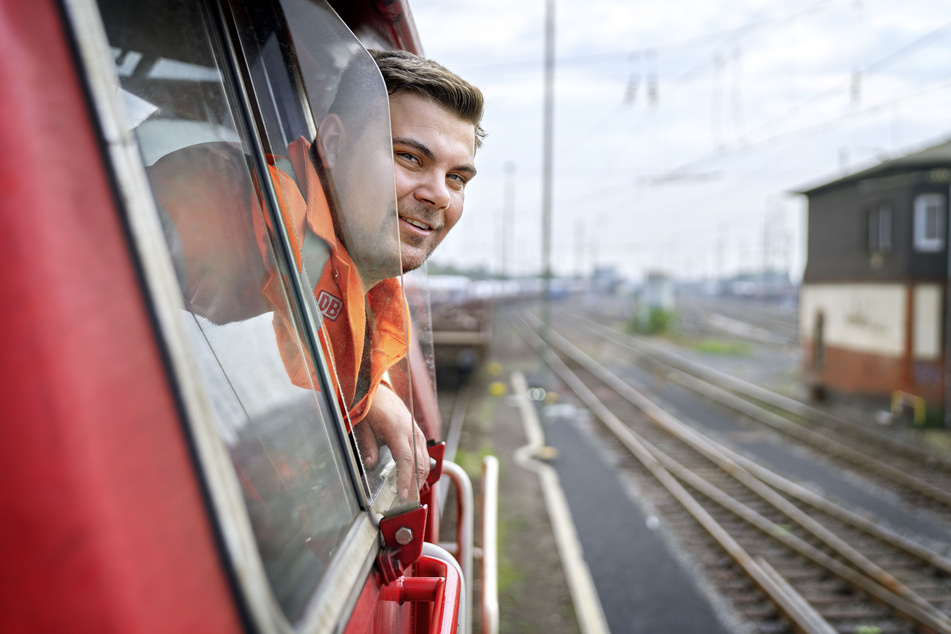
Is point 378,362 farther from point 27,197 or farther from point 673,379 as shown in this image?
point 673,379

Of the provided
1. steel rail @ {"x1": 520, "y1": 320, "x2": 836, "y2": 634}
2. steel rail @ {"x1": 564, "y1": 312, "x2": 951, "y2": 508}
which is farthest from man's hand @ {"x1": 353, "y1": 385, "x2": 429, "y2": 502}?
steel rail @ {"x1": 564, "y1": 312, "x2": 951, "y2": 508}

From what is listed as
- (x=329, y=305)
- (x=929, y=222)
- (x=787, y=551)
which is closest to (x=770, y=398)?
(x=929, y=222)

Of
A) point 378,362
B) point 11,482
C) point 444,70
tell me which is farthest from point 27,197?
point 444,70

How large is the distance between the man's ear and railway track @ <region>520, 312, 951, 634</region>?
6.02 metres

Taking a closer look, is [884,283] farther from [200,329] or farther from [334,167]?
[200,329]

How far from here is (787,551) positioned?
720 centimetres

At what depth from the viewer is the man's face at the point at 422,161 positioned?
156cm

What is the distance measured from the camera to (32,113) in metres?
0.54

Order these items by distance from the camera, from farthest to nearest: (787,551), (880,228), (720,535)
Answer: (880,228) → (720,535) → (787,551)

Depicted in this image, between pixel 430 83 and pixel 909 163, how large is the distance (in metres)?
19.1

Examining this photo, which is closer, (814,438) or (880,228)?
(814,438)

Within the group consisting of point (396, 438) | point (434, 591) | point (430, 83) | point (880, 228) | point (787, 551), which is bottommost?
point (787, 551)

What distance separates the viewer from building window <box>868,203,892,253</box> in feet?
56.6

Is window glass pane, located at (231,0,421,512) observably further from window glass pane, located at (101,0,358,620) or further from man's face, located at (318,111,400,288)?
window glass pane, located at (101,0,358,620)
